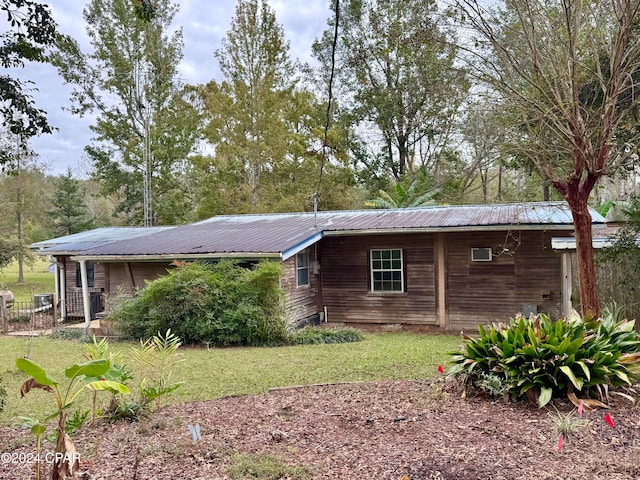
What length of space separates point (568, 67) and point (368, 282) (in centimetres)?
780

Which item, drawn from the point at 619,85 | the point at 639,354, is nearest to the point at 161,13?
the point at 619,85

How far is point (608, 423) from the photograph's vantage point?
13.5 ft

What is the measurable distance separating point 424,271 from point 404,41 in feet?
21.9

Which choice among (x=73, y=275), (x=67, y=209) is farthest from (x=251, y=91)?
(x=67, y=209)

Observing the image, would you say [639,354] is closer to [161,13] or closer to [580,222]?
[580,222]

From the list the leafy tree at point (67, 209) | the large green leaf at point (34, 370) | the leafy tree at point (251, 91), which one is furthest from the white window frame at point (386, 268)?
the leafy tree at point (67, 209)

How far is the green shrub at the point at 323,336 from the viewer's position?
1055 cm

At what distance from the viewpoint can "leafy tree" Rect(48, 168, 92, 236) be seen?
28625 mm

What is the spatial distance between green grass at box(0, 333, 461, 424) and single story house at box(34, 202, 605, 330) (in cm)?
174

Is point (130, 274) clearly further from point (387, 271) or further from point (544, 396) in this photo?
point (544, 396)

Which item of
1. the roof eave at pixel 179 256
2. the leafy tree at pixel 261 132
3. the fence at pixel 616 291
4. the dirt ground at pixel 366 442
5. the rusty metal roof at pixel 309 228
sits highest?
the leafy tree at pixel 261 132

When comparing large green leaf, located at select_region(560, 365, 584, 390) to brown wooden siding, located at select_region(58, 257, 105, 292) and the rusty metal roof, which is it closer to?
the rusty metal roof

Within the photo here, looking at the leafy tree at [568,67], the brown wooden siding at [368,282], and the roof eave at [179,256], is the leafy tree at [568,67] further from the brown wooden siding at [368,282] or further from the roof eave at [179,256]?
the roof eave at [179,256]

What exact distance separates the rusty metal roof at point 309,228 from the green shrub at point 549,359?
485 centimetres
